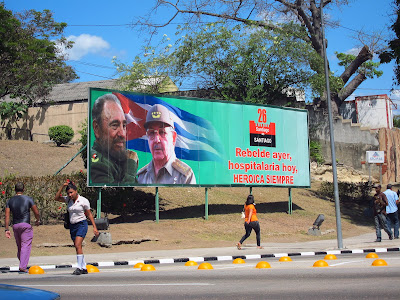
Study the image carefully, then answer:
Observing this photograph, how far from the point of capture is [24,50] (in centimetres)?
4162

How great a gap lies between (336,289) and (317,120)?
1226 inches

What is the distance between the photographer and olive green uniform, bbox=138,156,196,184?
76.1 feet

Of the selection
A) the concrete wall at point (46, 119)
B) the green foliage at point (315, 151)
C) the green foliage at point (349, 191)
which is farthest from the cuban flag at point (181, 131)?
the concrete wall at point (46, 119)

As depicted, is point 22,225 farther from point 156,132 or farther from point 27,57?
point 27,57

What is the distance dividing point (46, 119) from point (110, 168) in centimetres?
2395

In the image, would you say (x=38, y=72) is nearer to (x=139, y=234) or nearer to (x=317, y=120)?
(x=317, y=120)

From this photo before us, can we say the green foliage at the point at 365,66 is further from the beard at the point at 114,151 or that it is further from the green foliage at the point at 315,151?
the beard at the point at 114,151

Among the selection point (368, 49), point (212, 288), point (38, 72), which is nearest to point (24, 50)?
point (38, 72)

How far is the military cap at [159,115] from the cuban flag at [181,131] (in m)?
0.15

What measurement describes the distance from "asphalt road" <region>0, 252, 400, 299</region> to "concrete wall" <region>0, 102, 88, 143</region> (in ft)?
107

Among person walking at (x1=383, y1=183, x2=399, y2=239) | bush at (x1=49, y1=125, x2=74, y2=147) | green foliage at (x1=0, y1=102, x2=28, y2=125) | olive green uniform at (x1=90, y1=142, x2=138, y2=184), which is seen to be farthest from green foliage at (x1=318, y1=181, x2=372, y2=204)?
green foliage at (x1=0, y1=102, x2=28, y2=125)

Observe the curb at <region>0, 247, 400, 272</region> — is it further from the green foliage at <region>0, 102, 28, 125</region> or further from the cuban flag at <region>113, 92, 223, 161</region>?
the green foliage at <region>0, 102, 28, 125</region>

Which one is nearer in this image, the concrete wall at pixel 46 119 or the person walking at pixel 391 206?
the person walking at pixel 391 206

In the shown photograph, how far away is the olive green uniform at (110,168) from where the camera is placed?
21.9 meters
